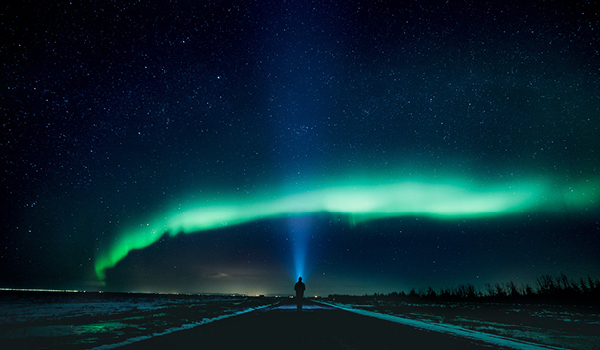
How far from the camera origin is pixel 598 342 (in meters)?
9.89

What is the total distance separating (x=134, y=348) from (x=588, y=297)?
76293 millimetres

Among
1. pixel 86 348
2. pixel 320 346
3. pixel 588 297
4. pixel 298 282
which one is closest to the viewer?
pixel 320 346

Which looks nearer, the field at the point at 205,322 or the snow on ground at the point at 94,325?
the field at the point at 205,322

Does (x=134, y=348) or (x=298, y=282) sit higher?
(x=298, y=282)

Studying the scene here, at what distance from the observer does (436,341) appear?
30.7ft

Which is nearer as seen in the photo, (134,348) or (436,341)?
(134,348)

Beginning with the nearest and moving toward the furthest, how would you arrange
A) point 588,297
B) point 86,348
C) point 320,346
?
point 320,346, point 86,348, point 588,297

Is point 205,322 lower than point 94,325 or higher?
higher

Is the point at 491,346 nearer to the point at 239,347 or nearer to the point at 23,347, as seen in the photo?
the point at 239,347

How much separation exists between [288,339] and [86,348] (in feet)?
16.1

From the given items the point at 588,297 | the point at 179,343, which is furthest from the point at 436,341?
the point at 588,297

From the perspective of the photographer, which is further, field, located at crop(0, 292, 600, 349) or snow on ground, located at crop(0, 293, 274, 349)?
snow on ground, located at crop(0, 293, 274, 349)

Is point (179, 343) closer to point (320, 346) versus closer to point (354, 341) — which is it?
point (320, 346)

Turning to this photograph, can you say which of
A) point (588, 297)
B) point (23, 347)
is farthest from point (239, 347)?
point (588, 297)
